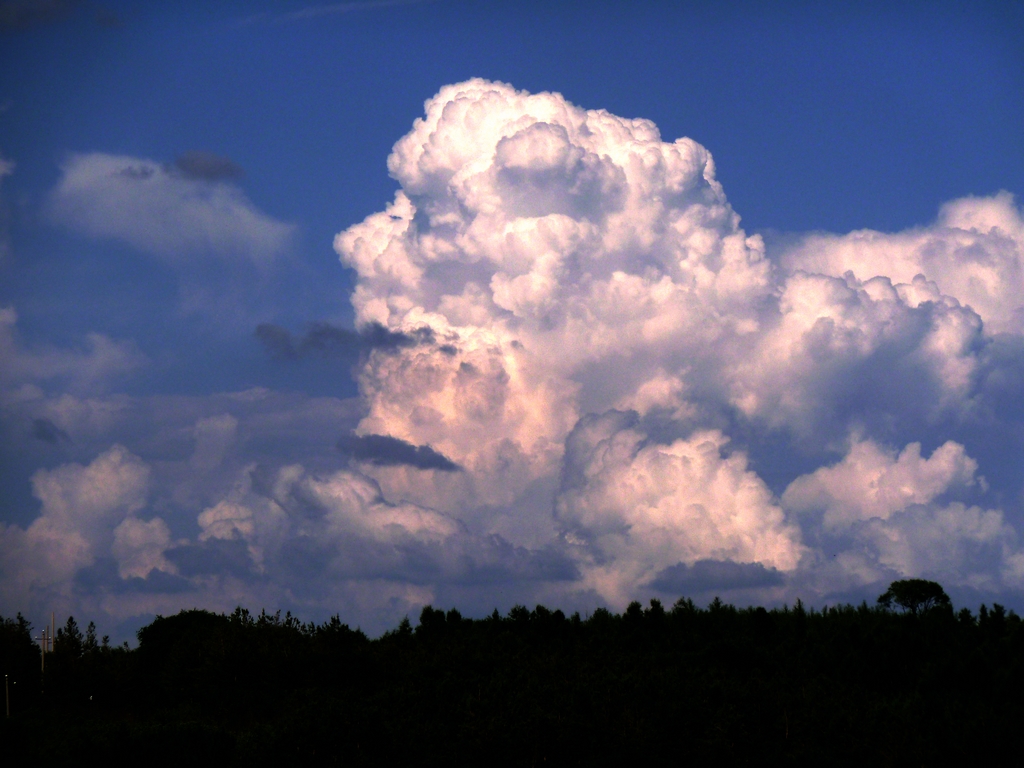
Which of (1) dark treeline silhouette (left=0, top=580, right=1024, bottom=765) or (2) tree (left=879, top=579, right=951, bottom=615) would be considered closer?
(1) dark treeline silhouette (left=0, top=580, right=1024, bottom=765)

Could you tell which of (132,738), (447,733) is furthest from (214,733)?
(447,733)

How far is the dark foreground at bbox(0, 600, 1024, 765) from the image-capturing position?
5319cm

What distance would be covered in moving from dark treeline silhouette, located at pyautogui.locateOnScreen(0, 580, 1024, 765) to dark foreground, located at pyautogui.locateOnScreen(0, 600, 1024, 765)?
14 cm

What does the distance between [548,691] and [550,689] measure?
1.39 feet

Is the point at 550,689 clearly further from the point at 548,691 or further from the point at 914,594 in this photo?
the point at 914,594

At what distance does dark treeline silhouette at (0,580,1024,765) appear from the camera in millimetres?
53250

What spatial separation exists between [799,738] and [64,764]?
Answer: 35.1 meters

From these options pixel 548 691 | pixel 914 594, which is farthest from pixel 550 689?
pixel 914 594

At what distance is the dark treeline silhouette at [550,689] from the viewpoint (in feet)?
175

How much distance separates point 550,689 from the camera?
61.1m

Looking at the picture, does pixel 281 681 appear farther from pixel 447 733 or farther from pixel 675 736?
pixel 675 736

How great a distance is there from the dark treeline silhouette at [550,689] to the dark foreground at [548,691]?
0.14m

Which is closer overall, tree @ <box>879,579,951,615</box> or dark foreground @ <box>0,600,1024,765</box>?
dark foreground @ <box>0,600,1024,765</box>

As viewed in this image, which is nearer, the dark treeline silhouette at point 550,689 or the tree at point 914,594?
the dark treeline silhouette at point 550,689
